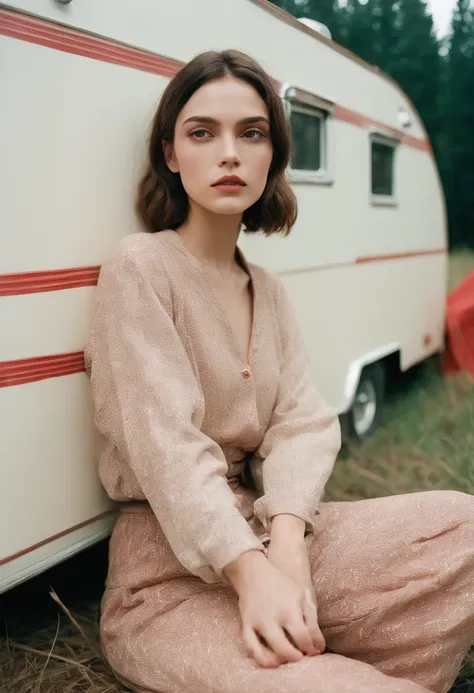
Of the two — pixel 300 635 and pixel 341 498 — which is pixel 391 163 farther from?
pixel 300 635

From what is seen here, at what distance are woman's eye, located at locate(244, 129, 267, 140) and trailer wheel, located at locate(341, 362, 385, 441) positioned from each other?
1.91 m

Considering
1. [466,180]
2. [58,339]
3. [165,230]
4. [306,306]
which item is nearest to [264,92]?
[165,230]

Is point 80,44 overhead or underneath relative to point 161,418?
overhead

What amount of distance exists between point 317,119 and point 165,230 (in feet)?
4.42

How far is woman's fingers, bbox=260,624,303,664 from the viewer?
45.5 inches

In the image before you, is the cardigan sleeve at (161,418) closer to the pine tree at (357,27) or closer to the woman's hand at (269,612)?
the woman's hand at (269,612)

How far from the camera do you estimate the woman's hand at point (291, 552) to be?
1328 mm

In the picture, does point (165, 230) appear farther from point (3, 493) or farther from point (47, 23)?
point (3, 493)

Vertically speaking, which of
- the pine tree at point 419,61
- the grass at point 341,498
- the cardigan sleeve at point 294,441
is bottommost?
the grass at point 341,498

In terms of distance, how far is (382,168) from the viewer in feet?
11.4

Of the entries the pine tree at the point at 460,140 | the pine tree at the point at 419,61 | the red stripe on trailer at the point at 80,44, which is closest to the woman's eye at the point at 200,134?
the red stripe on trailer at the point at 80,44

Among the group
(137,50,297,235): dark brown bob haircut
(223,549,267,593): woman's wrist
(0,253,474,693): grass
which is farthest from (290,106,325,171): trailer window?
(223,549,267,593): woman's wrist

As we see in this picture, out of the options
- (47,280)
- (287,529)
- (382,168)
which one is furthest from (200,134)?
(382,168)

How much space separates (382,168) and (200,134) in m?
2.12
